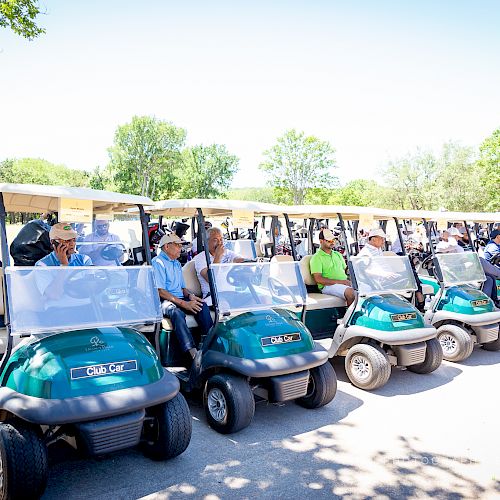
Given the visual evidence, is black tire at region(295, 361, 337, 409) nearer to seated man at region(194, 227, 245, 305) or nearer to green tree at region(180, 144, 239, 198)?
seated man at region(194, 227, 245, 305)

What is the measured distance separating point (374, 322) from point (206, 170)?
1841 inches

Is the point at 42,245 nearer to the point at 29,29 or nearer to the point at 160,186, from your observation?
the point at 29,29

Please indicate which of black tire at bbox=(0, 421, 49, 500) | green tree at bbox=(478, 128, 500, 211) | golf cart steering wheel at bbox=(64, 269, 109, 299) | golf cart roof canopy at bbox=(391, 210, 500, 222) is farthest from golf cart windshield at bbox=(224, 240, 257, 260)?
green tree at bbox=(478, 128, 500, 211)

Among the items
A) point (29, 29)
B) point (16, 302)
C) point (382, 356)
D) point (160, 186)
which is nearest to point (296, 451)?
point (382, 356)

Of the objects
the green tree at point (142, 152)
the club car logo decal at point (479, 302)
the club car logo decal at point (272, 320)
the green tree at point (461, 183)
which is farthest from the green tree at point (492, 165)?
the green tree at point (142, 152)

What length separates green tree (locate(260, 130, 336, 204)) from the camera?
44.2m

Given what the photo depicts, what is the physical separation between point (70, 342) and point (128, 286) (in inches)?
28.2

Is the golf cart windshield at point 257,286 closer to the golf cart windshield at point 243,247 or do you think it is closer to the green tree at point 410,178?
the golf cart windshield at point 243,247

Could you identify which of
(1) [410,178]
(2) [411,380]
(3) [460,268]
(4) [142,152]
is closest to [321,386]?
(2) [411,380]

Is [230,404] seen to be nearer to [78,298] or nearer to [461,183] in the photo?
[78,298]

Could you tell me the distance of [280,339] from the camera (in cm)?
385

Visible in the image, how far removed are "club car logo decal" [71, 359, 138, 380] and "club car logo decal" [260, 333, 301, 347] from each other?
1.17m

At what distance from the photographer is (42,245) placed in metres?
4.46

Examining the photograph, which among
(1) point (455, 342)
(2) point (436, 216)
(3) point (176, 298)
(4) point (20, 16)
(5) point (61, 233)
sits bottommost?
(1) point (455, 342)
